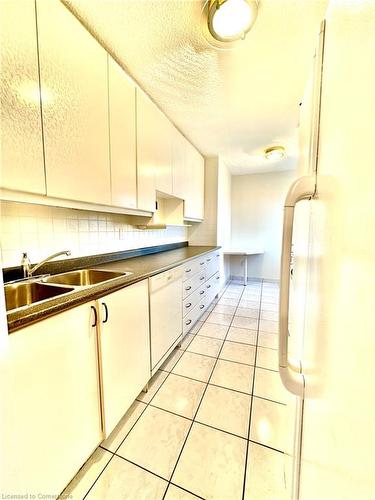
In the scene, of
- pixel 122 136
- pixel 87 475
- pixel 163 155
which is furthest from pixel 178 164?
pixel 87 475

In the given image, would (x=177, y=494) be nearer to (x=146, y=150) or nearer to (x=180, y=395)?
(x=180, y=395)

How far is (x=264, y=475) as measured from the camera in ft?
3.32

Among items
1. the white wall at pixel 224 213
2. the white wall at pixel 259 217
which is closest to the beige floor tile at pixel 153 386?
the white wall at pixel 224 213

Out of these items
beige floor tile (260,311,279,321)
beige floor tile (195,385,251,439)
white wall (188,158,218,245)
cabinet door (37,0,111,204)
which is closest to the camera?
cabinet door (37,0,111,204)

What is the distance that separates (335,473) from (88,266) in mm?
1739

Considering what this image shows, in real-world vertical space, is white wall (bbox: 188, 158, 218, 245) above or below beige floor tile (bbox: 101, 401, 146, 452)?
above

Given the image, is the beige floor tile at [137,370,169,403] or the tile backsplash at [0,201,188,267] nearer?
the tile backsplash at [0,201,188,267]

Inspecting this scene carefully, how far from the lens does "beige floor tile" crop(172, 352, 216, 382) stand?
5.60ft

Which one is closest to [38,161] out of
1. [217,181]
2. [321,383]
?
[321,383]

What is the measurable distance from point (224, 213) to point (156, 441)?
11.7 feet

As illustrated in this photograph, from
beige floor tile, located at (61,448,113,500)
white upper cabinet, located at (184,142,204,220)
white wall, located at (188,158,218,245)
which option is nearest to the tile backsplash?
white upper cabinet, located at (184,142,204,220)

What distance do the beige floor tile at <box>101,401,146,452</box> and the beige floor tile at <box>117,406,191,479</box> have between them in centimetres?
3

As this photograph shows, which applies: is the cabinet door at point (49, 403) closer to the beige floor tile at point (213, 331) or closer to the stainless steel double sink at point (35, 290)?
the stainless steel double sink at point (35, 290)

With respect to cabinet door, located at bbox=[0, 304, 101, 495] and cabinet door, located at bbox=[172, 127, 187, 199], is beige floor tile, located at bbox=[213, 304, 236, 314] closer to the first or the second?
cabinet door, located at bbox=[172, 127, 187, 199]
